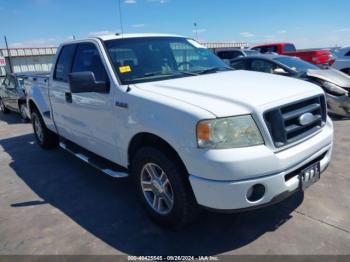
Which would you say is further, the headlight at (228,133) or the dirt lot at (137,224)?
the dirt lot at (137,224)

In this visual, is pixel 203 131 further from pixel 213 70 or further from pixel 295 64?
pixel 295 64

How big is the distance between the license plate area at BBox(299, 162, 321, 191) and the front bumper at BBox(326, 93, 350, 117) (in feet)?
14.3

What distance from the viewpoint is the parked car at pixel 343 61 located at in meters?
11.4

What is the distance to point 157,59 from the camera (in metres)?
3.93

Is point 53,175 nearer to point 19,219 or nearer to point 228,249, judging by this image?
point 19,219

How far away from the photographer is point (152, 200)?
345cm

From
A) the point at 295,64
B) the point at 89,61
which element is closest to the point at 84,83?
the point at 89,61

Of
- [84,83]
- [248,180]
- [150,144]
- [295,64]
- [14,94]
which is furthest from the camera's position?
[14,94]

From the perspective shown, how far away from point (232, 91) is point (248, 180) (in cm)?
87

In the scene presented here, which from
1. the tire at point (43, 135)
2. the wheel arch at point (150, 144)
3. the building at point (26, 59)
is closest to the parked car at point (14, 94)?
the tire at point (43, 135)

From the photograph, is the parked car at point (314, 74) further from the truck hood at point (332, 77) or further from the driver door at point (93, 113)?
the driver door at point (93, 113)

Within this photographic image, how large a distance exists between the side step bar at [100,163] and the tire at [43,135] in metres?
1.52

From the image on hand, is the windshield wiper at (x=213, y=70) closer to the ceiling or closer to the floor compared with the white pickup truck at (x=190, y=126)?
closer to the ceiling

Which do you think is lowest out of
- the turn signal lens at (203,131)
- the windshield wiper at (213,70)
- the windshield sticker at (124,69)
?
the turn signal lens at (203,131)
